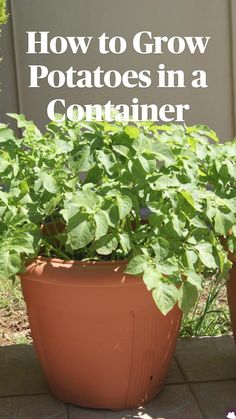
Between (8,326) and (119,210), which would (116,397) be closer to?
(119,210)

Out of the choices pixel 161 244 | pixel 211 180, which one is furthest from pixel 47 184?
pixel 211 180

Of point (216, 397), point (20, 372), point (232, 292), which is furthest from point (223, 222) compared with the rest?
point (20, 372)

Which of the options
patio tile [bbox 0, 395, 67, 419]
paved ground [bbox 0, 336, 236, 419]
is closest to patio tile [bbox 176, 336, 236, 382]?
paved ground [bbox 0, 336, 236, 419]

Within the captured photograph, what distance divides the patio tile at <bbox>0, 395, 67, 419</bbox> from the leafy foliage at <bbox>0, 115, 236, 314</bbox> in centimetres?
62

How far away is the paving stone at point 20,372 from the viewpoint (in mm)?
2627

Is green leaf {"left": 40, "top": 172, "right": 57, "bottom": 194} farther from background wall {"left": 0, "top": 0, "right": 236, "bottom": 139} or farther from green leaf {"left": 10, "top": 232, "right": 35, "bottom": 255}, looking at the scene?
background wall {"left": 0, "top": 0, "right": 236, "bottom": 139}

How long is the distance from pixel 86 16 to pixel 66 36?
0.23 meters

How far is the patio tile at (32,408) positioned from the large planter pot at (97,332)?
0.05m

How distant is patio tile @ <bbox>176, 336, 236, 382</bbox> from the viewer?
8.98 ft

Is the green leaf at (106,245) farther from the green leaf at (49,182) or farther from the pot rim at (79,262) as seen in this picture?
the green leaf at (49,182)

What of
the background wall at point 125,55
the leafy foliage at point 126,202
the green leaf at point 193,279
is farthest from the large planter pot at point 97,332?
the background wall at point 125,55

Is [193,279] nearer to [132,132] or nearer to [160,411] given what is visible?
[132,132]

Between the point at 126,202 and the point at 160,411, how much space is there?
2.96ft

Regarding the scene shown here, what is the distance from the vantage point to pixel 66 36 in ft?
17.1
